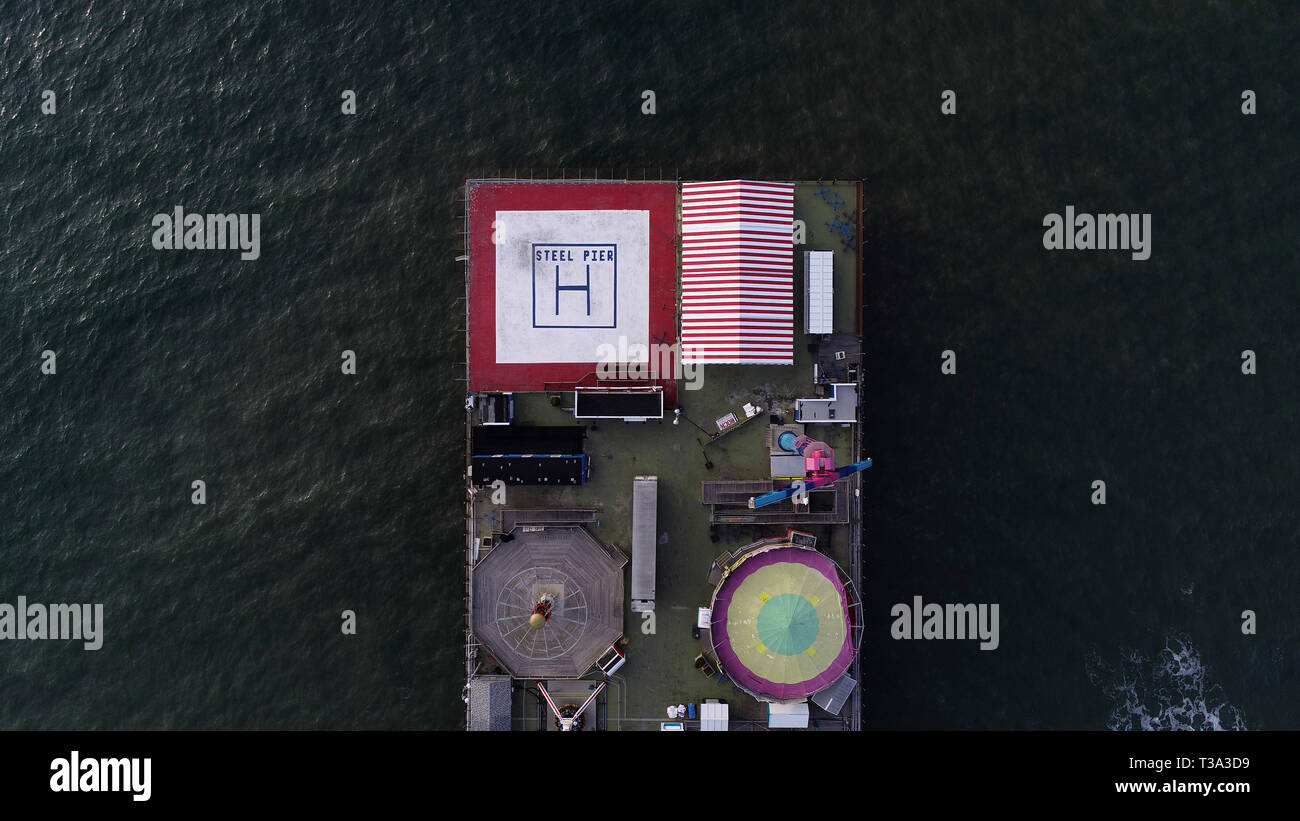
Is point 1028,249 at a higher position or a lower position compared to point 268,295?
higher

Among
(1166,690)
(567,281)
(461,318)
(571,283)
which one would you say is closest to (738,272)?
(571,283)

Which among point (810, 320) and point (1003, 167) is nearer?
point (810, 320)

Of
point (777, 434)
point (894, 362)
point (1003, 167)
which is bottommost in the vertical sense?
point (777, 434)

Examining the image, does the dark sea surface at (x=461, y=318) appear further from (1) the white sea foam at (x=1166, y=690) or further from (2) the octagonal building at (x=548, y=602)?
(2) the octagonal building at (x=548, y=602)

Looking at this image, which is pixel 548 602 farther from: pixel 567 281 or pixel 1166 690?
pixel 1166 690

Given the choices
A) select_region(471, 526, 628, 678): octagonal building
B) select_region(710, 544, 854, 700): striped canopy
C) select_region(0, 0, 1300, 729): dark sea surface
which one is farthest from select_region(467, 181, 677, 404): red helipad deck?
select_region(710, 544, 854, 700): striped canopy

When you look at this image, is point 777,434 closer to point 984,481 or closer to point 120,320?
point 984,481
